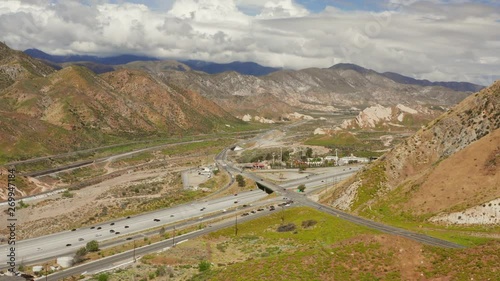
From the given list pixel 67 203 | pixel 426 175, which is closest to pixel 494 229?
pixel 426 175

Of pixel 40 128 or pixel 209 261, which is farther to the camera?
pixel 40 128

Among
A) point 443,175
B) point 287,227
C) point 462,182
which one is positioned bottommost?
point 287,227

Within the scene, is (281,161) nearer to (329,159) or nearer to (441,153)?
(329,159)

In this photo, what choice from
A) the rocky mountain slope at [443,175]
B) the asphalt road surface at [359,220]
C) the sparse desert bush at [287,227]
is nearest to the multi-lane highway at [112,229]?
the asphalt road surface at [359,220]

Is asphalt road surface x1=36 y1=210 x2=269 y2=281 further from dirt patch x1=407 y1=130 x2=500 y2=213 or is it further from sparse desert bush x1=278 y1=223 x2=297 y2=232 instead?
dirt patch x1=407 y1=130 x2=500 y2=213

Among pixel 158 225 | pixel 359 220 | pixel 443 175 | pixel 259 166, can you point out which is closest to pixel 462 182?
pixel 443 175

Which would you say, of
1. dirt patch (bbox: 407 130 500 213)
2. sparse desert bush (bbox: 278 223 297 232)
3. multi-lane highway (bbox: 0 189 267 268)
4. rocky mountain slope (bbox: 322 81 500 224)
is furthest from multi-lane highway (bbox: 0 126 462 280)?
dirt patch (bbox: 407 130 500 213)

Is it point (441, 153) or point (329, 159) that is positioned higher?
point (441, 153)

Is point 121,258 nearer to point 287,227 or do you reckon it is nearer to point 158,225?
point 158,225
